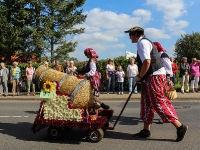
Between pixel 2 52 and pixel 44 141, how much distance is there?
21017mm

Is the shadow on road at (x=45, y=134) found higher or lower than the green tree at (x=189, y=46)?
lower

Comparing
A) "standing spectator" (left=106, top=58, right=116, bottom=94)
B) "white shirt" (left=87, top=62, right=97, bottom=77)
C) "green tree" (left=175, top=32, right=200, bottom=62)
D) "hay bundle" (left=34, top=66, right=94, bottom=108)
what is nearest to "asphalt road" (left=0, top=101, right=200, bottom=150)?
"hay bundle" (left=34, top=66, right=94, bottom=108)

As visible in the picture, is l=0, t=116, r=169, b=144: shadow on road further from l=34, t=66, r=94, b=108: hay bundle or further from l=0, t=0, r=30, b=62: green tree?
l=0, t=0, r=30, b=62: green tree

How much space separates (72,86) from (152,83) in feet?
4.83

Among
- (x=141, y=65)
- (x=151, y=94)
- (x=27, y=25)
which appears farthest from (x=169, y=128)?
(x=27, y=25)

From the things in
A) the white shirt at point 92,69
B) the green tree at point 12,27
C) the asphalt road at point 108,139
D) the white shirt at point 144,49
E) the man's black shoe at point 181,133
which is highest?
the green tree at point 12,27

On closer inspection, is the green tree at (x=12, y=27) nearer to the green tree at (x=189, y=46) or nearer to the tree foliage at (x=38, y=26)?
the tree foliage at (x=38, y=26)

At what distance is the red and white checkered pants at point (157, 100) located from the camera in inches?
209

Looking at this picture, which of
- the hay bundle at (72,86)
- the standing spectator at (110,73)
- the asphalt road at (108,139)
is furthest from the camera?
the standing spectator at (110,73)

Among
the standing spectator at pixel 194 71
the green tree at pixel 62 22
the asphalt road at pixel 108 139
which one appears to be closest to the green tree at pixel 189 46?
the green tree at pixel 62 22

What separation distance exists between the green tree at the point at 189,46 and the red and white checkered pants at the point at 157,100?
40.9 metres

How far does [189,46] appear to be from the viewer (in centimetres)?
4556

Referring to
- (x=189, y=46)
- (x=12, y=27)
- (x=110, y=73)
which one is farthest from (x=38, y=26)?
(x=189, y=46)

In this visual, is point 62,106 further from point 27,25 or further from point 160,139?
point 27,25
